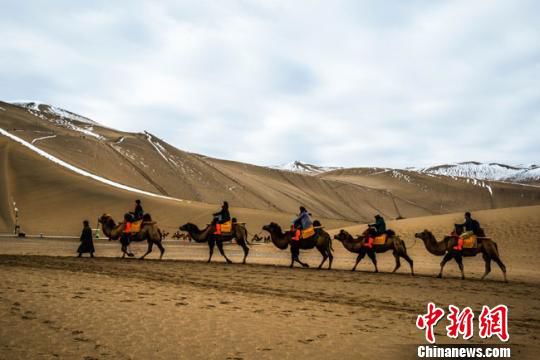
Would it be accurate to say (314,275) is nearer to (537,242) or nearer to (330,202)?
(537,242)

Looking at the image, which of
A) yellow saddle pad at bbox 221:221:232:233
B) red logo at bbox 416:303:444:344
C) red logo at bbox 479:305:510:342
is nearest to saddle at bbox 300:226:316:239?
yellow saddle pad at bbox 221:221:232:233

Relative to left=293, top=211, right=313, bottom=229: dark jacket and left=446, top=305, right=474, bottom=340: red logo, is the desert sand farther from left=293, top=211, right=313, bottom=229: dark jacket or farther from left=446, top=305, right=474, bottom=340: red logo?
left=293, top=211, right=313, bottom=229: dark jacket

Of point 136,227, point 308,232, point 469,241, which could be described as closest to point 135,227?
point 136,227

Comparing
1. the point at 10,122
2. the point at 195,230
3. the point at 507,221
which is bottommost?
the point at 195,230

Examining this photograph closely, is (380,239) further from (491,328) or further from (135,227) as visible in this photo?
(491,328)

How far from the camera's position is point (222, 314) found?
31.7ft

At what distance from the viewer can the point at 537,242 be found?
1187 inches

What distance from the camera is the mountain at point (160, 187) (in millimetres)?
56500

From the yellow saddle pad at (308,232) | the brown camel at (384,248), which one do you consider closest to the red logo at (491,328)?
the brown camel at (384,248)

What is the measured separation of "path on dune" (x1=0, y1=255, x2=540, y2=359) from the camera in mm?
7328

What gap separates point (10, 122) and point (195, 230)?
85.5m

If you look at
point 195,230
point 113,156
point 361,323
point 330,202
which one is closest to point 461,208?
point 330,202

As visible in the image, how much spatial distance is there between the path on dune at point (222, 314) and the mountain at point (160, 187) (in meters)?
38.1

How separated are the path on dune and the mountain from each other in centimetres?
3809
